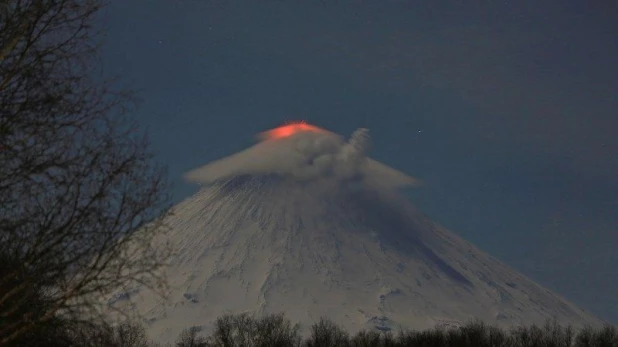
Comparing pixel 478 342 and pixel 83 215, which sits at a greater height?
pixel 478 342

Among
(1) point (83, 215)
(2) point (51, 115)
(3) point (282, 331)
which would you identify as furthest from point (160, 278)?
(3) point (282, 331)

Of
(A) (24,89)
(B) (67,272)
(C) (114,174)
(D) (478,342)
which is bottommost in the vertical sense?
(B) (67,272)

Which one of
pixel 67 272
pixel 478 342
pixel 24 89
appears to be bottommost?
pixel 67 272

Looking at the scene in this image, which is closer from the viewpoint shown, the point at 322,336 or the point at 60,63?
the point at 60,63

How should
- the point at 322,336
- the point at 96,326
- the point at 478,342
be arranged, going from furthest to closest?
1. the point at 322,336
2. the point at 478,342
3. the point at 96,326

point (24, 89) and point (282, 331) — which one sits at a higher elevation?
point (282, 331)

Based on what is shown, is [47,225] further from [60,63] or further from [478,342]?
[478,342]

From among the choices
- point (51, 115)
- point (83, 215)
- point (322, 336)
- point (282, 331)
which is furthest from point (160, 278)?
point (322, 336)

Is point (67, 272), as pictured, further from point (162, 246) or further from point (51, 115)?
point (51, 115)

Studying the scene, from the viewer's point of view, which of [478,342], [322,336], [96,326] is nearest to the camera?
[96,326]
